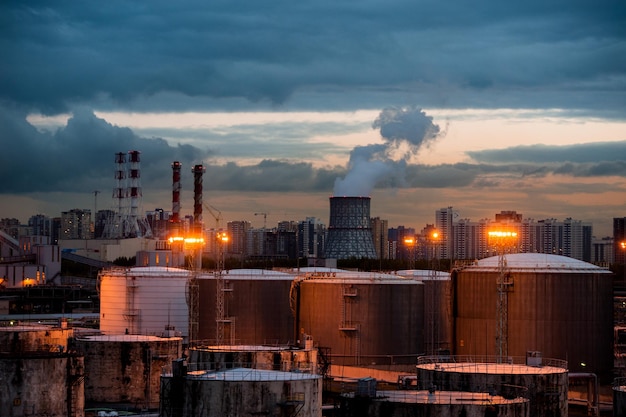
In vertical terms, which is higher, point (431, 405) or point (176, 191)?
point (176, 191)

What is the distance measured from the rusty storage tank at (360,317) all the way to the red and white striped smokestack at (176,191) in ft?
175

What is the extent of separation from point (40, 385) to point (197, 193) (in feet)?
160

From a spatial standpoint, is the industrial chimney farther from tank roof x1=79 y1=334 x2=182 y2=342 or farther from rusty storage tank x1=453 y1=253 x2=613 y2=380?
rusty storage tank x1=453 y1=253 x2=613 y2=380

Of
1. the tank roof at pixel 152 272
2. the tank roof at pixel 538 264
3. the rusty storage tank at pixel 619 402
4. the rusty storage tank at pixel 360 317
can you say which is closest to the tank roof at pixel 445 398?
the rusty storage tank at pixel 619 402

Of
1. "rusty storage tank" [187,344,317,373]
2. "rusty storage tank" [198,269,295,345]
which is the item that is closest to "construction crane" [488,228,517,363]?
"rusty storage tank" [187,344,317,373]

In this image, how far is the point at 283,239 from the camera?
186 m

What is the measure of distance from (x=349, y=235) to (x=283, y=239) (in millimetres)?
67300

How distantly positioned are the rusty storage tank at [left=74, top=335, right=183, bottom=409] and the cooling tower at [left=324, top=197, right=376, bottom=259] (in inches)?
2255

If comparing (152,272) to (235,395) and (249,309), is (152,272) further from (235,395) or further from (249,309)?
(235,395)

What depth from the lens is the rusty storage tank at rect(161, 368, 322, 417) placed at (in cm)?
3262

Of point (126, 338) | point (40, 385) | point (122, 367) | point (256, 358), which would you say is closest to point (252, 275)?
point (126, 338)

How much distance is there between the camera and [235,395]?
32.7 meters

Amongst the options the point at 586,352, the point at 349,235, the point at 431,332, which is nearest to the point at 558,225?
the point at 349,235

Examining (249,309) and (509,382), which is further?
(249,309)
